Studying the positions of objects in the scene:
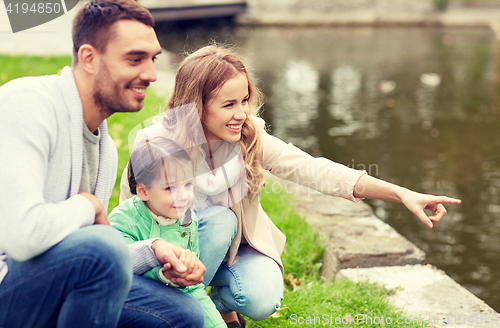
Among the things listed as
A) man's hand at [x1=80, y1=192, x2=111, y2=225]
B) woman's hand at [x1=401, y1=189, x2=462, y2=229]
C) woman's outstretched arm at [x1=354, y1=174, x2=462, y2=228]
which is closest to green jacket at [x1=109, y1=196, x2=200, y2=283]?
man's hand at [x1=80, y1=192, x2=111, y2=225]

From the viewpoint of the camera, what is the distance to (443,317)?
A: 85.8 inches

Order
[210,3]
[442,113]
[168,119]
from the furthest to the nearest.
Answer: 1. [210,3]
2. [442,113]
3. [168,119]

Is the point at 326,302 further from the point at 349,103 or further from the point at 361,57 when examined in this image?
the point at 361,57

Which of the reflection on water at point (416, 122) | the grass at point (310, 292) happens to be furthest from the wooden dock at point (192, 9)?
the grass at point (310, 292)

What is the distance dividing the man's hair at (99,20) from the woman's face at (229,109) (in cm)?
57

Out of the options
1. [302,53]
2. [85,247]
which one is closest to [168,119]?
[85,247]

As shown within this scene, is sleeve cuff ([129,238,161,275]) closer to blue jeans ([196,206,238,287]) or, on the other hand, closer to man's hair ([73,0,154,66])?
blue jeans ([196,206,238,287])

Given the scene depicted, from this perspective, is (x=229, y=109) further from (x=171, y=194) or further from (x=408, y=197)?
Answer: (x=408, y=197)

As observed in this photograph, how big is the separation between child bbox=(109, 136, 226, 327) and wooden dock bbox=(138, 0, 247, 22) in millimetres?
18550

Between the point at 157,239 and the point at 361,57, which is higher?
the point at 157,239

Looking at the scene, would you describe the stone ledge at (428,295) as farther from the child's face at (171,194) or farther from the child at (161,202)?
the child's face at (171,194)

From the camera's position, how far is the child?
175 cm

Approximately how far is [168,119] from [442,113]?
6.26 m

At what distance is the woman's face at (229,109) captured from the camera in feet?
6.49
